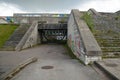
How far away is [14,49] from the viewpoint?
16094mm

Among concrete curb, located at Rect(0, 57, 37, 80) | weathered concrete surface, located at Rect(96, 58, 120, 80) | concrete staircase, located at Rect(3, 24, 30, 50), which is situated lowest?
concrete curb, located at Rect(0, 57, 37, 80)

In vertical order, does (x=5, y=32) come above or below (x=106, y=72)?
above

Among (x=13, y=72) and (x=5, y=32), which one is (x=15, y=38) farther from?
(x=13, y=72)

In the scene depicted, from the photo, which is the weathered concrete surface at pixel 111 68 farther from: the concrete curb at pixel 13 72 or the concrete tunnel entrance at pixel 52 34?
the concrete tunnel entrance at pixel 52 34

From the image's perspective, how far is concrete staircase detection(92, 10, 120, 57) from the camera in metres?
10.1

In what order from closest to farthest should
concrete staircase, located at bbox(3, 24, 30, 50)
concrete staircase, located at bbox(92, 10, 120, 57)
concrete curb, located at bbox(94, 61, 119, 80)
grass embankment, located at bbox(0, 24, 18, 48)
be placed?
concrete curb, located at bbox(94, 61, 119, 80) < concrete staircase, located at bbox(92, 10, 120, 57) < concrete staircase, located at bbox(3, 24, 30, 50) < grass embankment, located at bbox(0, 24, 18, 48)

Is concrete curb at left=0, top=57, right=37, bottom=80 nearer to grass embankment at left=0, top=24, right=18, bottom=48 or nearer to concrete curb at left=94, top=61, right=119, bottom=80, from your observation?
concrete curb at left=94, top=61, right=119, bottom=80

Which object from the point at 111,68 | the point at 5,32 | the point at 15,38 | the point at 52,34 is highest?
the point at 5,32

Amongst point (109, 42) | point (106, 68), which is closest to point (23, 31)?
point (109, 42)

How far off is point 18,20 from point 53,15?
7.45 meters

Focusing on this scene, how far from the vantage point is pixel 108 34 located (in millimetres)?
12336

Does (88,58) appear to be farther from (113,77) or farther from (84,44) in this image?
(113,77)

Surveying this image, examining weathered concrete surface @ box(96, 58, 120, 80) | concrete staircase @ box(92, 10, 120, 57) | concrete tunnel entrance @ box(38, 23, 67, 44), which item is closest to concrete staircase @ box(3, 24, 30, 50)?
concrete tunnel entrance @ box(38, 23, 67, 44)

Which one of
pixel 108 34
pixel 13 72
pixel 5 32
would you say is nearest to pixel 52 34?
pixel 5 32
